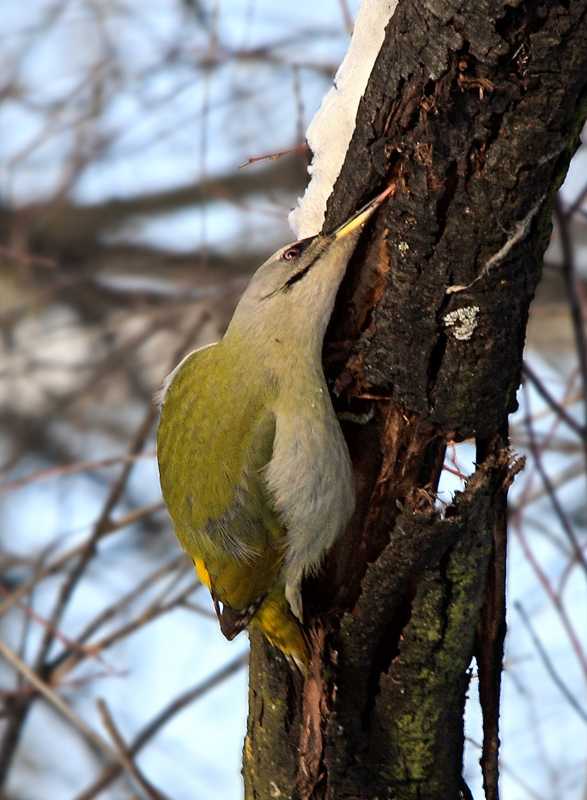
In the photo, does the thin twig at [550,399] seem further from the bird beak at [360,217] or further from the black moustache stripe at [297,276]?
the bird beak at [360,217]

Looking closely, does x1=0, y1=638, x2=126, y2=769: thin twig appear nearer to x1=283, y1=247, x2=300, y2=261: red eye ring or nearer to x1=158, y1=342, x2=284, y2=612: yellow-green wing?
x1=158, y1=342, x2=284, y2=612: yellow-green wing

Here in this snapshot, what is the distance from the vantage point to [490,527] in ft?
6.24

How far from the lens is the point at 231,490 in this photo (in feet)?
7.55

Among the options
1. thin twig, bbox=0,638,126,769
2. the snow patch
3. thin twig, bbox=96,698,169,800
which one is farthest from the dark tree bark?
thin twig, bbox=0,638,126,769

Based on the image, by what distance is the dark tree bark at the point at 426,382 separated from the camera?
145cm

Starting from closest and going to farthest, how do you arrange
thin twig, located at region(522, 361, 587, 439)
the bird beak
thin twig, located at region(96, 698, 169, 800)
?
the bird beak
thin twig, located at region(522, 361, 587, 439)
thin twig, located at region(96, 698, 169, 800)

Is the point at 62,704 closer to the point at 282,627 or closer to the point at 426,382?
the point at 282,627

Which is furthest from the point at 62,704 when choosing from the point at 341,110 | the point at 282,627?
the point at 341,110

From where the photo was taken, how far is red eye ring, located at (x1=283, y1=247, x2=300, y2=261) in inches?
94.4

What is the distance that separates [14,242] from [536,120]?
5513mm

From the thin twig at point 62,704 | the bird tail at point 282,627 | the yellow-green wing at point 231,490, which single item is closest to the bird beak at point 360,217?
the yellow-green wing at point 231,490

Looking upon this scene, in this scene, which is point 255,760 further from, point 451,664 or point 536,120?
point 536,120

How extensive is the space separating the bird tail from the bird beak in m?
1.04

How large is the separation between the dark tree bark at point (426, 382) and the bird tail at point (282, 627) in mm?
50
